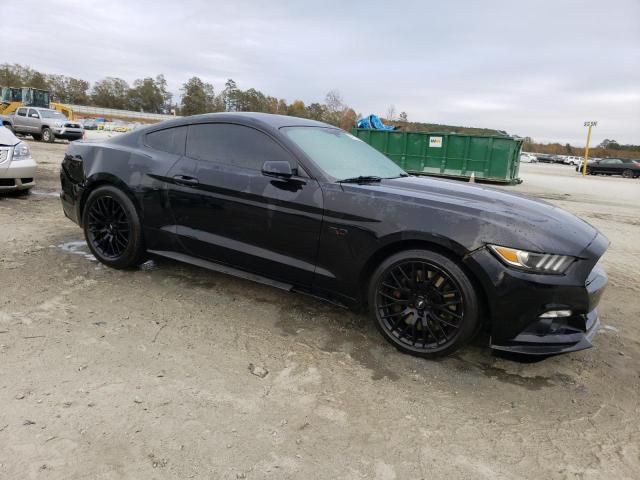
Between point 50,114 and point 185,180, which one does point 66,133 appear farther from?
point 185,180

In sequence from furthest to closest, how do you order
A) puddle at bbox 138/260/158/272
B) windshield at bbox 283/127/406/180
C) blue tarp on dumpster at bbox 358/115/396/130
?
blue tarp on dumpster at bbox 358/115/396/130, puddle at bbox 138/260/158/272, windshield at bbox 283/127/406/180

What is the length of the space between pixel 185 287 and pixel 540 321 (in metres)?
2.84

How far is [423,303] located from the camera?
301cm

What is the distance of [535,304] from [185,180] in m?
2.74

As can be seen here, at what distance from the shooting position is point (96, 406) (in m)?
2.41

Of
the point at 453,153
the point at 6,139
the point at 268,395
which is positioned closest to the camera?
the point at 268,395

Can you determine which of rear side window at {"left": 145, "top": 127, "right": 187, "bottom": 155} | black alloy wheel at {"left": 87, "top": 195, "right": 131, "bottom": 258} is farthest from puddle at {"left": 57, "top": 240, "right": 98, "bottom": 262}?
rear side window at {"left": 145, "top": 127, "right": 187, "bottom": 155}

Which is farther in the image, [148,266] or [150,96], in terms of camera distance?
[150,96]

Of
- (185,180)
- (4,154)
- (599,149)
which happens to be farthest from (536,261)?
(599,149)

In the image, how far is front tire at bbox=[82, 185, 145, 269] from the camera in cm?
411

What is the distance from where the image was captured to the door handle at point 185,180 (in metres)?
3.77

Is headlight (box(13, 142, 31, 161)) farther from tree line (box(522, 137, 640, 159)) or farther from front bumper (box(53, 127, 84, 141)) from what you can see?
tree line (box(522, 137, 640, 159))

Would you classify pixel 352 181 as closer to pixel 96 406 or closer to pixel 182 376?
pixel 182 376

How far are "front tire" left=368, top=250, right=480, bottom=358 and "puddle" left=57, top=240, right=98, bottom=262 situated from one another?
304cm
